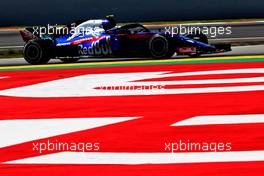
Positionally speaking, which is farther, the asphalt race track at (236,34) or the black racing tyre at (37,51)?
the asphalt race track at (236,34)

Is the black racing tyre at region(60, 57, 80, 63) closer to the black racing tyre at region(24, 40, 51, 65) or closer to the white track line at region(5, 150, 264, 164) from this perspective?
the black racing tyre at region(24, 40, 51, 65)

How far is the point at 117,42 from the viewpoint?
16.0m

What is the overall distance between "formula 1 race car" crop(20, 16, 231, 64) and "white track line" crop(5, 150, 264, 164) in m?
9.39

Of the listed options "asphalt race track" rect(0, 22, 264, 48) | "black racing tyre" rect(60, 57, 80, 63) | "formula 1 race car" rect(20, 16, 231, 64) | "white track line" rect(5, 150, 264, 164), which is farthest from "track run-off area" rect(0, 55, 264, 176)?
"asphalt race track" rect(0, 22, 264, 48)

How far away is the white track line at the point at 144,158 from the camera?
6.37 meters

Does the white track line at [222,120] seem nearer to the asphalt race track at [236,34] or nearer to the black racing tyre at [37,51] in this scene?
the black racing tyre at [37,51]

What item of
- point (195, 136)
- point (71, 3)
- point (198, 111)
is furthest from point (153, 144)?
point (71, 3)

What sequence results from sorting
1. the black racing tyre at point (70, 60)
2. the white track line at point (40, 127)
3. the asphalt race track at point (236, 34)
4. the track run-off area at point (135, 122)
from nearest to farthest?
the track run-off area at point (135, 122), the white track line at point (40, 127), the black racing tyre at point (70, 60), the asphalt race track at point (236, 34)

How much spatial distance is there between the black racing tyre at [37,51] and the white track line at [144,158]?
33.1ft

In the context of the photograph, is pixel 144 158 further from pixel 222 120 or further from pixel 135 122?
pixel 222 120

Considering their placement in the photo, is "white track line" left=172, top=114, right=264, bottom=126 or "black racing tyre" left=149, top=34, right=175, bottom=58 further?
"black racing tyre" left=149, top=34, right=175, bottom=58

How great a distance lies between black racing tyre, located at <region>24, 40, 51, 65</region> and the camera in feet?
54.5

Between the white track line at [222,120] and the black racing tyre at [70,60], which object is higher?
the white track line at [222,120]

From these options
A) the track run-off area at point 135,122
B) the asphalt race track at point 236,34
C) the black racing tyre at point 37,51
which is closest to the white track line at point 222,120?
the track run-off area at point 135,122
